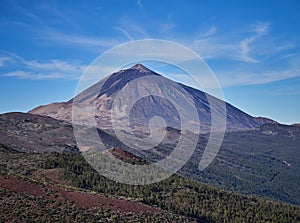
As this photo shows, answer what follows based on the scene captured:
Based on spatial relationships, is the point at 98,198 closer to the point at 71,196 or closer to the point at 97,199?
the point at 97,199

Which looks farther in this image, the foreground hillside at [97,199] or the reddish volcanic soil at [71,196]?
the reddish volcanic soil at [71,196]

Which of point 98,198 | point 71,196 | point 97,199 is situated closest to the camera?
point 71,196

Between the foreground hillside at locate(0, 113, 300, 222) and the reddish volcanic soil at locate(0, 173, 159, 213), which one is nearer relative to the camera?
the foreground hillside at locate(0, 113, 300, 222)

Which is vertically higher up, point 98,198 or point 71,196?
point 71,196

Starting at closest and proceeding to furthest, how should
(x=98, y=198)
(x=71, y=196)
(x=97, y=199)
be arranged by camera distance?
(x=71, y=196), (x=97, y=199), (x=98, y=198)

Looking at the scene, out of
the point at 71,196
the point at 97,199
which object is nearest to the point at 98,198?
the point at 97,199

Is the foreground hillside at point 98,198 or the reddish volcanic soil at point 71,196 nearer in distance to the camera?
the foreground hillside at point 98,198

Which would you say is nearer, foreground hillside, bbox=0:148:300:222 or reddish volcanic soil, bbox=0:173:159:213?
foreground hillside, bbox=0:148:300:222

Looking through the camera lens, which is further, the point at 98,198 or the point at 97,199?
the point at 98,198
